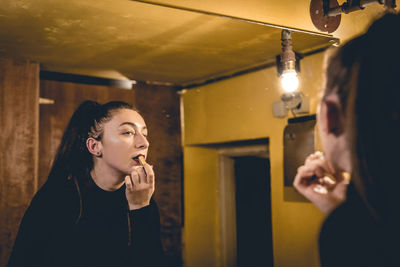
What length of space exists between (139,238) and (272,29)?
34.5 inches

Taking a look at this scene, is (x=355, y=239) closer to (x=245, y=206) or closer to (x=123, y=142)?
(x=123, y=142)

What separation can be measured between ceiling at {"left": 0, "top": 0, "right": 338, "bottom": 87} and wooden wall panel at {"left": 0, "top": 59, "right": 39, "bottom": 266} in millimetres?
74

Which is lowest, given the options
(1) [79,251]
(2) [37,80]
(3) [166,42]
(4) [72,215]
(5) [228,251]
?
(5) [228,251]

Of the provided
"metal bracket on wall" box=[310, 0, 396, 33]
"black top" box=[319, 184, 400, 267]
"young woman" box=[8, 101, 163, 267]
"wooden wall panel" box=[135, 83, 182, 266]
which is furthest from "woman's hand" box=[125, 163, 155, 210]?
"metal bracket on wall" box=[310, 0, 396, 33]

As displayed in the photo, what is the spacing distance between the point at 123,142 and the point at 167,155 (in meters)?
0.41

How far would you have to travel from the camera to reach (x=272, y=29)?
4.39 ft

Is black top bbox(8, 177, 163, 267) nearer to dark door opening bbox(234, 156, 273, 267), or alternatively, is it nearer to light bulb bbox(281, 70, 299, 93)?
dark door opening bbox(234, 156, 273, 267)

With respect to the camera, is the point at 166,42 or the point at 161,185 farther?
the point at 161,185

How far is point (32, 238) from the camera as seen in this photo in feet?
3.42

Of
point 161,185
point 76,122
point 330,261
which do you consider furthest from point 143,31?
point 330,261

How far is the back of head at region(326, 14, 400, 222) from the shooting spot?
53 centimetres

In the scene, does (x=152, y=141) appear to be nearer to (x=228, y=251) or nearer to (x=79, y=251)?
(x=79, y=251)

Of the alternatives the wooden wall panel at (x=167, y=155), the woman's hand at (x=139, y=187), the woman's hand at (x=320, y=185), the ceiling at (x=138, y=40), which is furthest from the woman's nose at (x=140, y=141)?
the woman's hand at (x=320, y=185)

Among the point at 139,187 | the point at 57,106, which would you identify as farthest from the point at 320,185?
the point at 57,106
